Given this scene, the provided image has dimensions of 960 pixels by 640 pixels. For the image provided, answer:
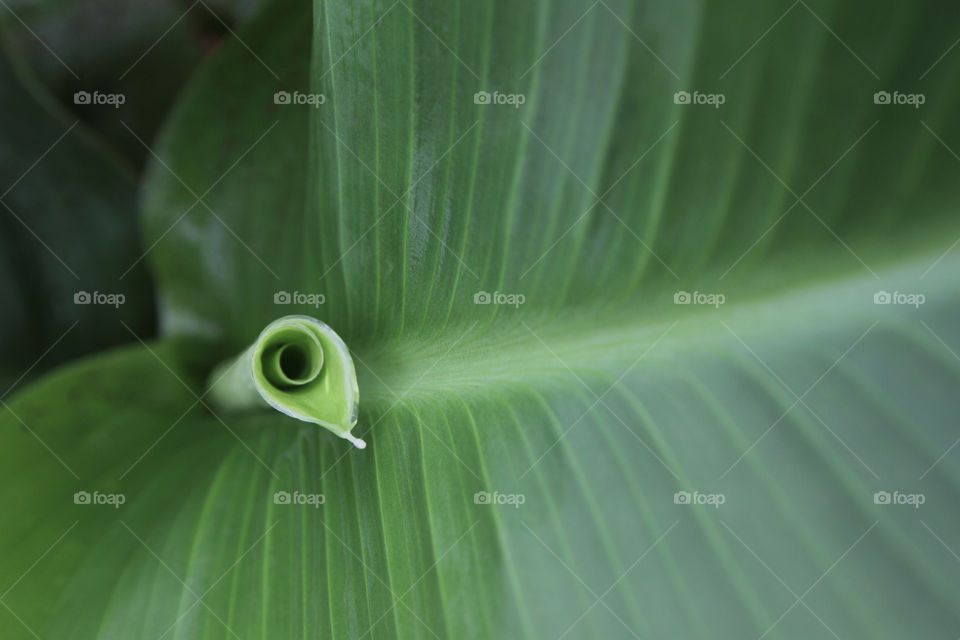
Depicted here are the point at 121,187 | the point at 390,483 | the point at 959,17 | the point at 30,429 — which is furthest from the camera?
the point at 121,187

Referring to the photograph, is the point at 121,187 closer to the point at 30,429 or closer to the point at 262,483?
the point at 30,429

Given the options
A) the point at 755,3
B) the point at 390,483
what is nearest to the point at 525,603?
the point at 390,483

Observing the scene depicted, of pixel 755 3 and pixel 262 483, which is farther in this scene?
pixel 262 483
